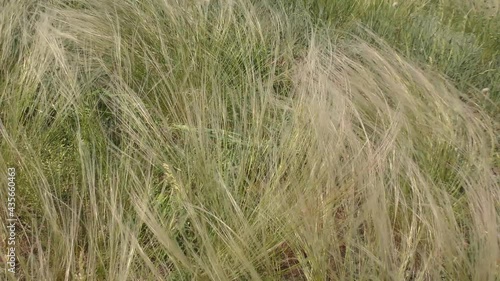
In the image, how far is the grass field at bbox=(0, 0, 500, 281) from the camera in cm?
128

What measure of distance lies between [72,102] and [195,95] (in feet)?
1.22

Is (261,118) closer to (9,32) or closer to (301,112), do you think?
(301,112)

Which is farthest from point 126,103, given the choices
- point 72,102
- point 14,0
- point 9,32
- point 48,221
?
point 14,0

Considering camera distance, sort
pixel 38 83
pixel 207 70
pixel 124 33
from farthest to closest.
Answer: pixel 124 33
pixel 207 70
pixel 38 83

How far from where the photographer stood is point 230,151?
5.23ft

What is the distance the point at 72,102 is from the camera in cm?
165

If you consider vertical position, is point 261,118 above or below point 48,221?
above

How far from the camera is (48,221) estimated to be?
1350 millimetres

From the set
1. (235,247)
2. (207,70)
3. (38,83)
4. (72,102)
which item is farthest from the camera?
(207,70)

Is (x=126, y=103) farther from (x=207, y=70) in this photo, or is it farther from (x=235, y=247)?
(x=235, y=247)

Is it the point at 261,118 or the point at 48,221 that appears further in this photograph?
the point at 261,118

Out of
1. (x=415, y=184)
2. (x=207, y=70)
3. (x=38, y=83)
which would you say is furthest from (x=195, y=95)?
(x=415, y=184)

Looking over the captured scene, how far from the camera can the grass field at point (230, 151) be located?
128cm

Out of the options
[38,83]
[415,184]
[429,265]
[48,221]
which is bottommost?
[48,221]
